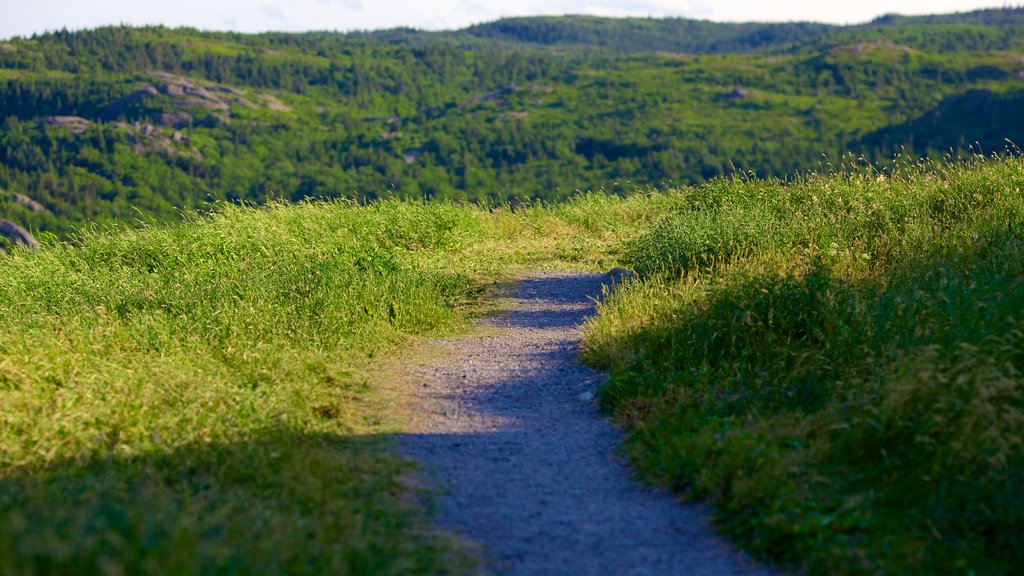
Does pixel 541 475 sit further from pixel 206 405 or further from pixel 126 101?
pixel 126 101

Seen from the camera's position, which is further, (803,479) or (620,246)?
(620,246)

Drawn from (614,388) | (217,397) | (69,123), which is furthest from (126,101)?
(614,388)

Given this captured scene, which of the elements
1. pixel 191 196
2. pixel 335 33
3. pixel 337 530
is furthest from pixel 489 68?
pixel 337 530

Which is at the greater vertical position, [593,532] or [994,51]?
[994,51]

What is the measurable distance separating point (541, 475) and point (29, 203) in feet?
225

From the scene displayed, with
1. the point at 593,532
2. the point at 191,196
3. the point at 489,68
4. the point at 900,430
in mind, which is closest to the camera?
the point at 593,532

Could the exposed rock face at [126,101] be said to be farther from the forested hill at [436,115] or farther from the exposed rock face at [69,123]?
the exposed rock face at [69,123]

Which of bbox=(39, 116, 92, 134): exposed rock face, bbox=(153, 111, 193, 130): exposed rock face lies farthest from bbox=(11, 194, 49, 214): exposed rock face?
bbox=(153, 111, 193, 130): exposed rock face

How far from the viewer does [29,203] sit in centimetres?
6456

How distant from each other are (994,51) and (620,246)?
131 meters

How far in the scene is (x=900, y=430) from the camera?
458 centimetres

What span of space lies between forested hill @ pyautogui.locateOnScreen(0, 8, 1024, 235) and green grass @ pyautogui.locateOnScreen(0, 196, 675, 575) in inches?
→ 1862

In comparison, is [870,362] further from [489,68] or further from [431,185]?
[489,68]

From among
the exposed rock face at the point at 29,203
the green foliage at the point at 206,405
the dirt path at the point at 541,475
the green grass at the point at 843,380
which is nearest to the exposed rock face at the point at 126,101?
the exposed rock face at the point at 29,203
